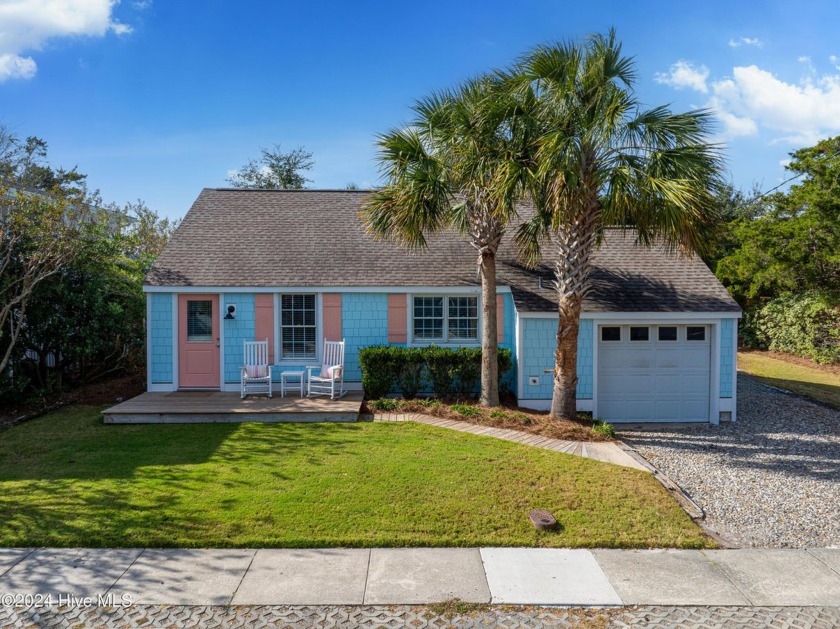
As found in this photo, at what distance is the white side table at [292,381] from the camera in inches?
416

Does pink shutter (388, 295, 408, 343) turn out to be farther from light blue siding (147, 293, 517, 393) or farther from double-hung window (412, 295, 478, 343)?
double-hung window (412, 295, 478, 343)

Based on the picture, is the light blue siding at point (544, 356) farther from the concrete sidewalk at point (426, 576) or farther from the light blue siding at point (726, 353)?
the concrete sidewalk at point (426, 576)

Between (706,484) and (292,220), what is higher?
(292,220)

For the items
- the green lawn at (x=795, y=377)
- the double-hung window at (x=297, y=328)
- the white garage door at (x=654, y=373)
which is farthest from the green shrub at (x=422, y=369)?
the green lawn at (x=795, y=377)

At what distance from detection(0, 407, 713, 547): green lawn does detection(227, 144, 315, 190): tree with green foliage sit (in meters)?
22.4

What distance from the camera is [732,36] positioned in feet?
39.3

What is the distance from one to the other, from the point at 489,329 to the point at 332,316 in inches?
144

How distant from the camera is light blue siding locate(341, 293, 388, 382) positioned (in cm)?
1137

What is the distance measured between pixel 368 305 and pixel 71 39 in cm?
1027

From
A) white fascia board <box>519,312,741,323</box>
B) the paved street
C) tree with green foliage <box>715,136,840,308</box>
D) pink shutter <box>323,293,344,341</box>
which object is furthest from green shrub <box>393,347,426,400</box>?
tree with green foliage <box>715,136,840,308</box>

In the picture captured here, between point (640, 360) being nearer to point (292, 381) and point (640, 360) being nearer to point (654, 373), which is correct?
point (654, 373)

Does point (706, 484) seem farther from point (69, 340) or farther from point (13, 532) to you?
point (69, 340)

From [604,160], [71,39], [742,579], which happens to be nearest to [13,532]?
[742,579]

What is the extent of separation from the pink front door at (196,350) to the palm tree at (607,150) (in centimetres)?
728
